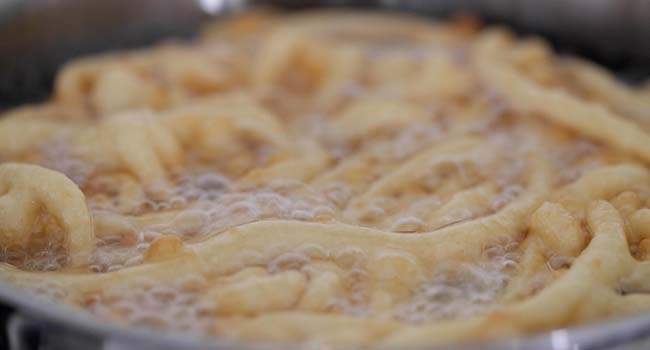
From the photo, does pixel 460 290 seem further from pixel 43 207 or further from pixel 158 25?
pixel 158 25

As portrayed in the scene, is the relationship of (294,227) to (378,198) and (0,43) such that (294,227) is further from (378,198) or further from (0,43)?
(0,43)

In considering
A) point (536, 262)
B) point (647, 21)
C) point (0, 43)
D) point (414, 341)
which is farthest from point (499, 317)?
point (0, 43)

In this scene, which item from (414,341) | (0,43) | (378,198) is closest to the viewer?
(414,341)

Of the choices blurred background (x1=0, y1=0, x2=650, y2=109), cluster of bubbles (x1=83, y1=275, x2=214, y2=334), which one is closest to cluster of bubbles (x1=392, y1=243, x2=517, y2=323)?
cluster of bubbles (x1=83, y1=275, x2=214, y2=334)

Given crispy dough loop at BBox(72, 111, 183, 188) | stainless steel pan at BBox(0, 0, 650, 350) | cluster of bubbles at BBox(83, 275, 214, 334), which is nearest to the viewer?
cluster of bubbles at BBox(83, 275, 214, 334)

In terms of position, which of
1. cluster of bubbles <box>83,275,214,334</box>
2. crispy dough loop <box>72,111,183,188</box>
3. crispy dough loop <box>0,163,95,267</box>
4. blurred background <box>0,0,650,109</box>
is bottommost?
cluster of bubbles <box>83,275,214,334</box>

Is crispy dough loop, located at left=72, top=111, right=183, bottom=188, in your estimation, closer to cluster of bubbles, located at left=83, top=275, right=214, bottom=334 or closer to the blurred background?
cluster of bubbles, located at left=83, top=275, right=214, bottom=334

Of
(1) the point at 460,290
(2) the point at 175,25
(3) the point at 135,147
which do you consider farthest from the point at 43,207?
(2) the point at 175,25
